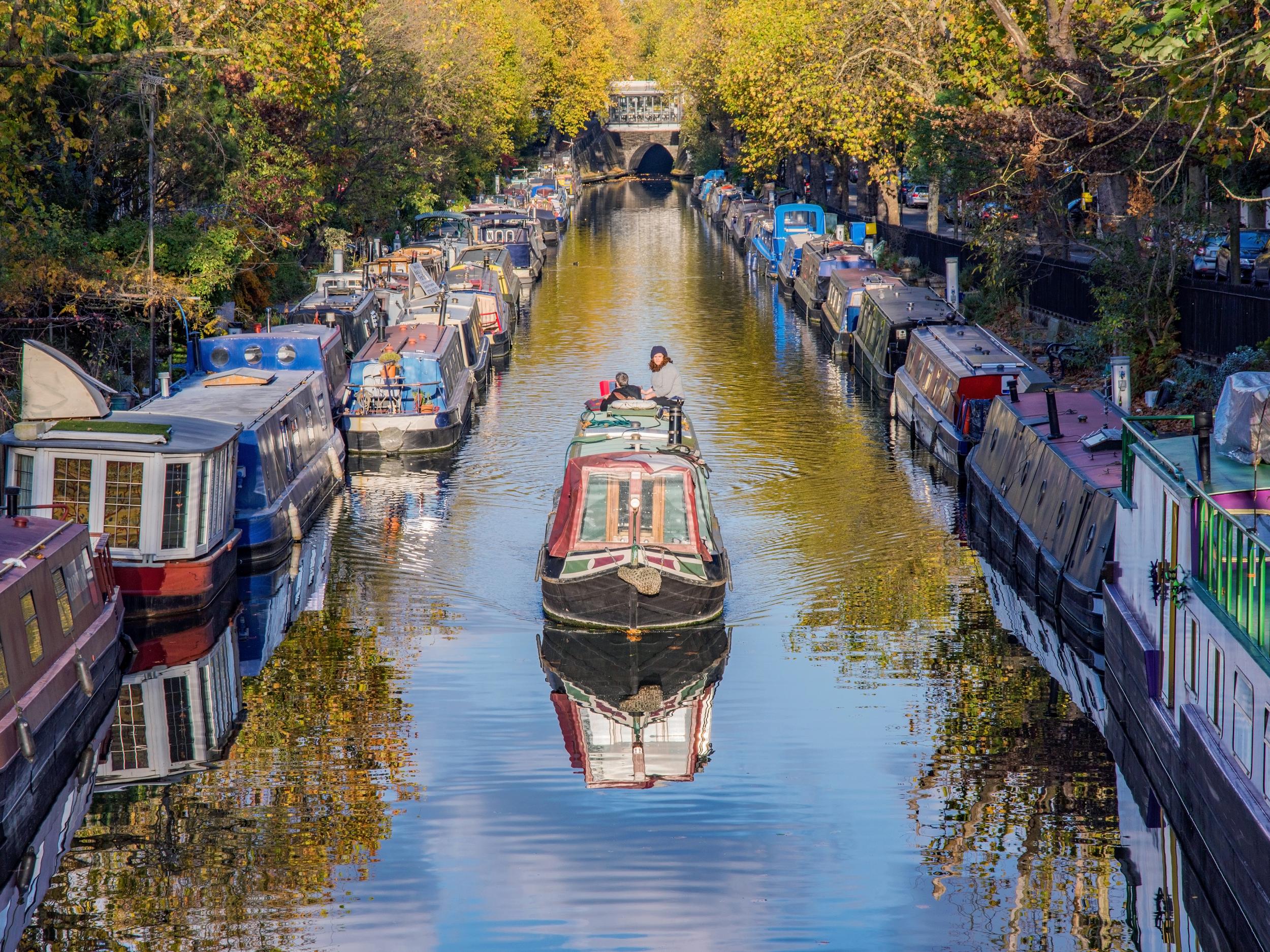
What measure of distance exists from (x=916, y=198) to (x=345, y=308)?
→ 201ft

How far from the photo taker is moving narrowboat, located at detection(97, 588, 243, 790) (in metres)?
18.4

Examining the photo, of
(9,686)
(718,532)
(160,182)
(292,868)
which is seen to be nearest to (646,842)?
(292,868)

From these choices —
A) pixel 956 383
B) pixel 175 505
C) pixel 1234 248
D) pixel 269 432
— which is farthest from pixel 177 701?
pixel 1234 248

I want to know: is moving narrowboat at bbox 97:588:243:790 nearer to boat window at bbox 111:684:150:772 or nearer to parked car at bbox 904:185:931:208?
boat window at bbox 111:684:150:772

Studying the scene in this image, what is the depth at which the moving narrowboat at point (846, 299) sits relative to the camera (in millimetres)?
48156

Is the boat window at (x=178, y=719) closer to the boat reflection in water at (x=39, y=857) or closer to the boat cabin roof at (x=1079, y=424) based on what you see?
the boat reflection in water at (x=39, y=857)

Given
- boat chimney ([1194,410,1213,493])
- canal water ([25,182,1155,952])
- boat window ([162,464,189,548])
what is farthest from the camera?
boat window ([162,464,189,548])

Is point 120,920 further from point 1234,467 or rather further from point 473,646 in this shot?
point 1234,467

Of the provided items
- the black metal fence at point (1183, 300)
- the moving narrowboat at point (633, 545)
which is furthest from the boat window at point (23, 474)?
the black metal fence at point (1183, 300)

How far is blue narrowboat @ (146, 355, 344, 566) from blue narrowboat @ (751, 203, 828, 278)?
127 feet

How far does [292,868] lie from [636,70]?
16059 centimetres

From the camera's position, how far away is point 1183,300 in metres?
33.6

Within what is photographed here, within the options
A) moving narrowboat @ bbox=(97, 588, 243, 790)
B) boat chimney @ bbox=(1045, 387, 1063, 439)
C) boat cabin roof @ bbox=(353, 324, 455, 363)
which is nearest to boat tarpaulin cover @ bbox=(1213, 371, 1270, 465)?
boat chimney @ bbox=(1045, 387, 1063, 439)

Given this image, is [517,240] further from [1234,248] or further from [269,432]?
[269,432]
